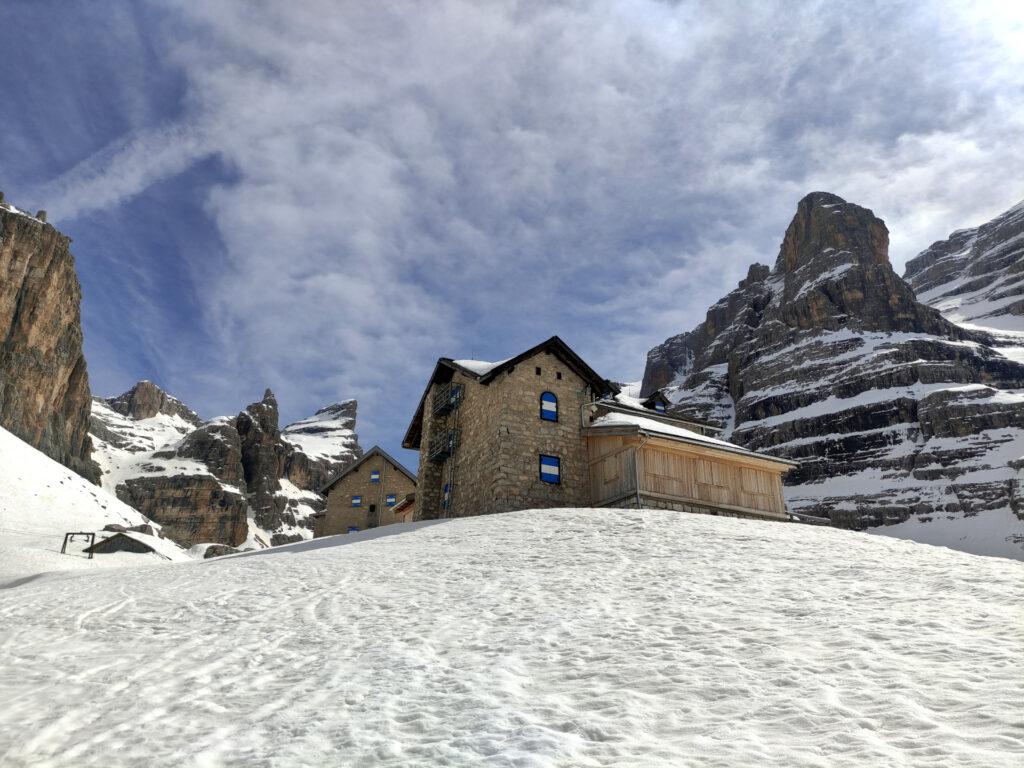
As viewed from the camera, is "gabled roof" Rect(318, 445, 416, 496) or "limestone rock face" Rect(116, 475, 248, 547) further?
"limestone rock face" Rect(116, 475, 248, 547)

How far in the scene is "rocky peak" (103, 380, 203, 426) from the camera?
175 metres

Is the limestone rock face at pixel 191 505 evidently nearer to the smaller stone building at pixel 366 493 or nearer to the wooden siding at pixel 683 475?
the smaller stone building at pixel 366 493

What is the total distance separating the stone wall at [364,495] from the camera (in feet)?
157

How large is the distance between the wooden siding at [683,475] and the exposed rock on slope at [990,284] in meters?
163

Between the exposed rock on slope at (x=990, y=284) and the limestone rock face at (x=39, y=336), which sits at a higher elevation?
the exposed rock on slope at (x=990, y=284)

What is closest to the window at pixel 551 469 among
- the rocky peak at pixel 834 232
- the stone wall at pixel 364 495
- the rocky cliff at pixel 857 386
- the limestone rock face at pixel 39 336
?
the stone wall at pixel 364 495

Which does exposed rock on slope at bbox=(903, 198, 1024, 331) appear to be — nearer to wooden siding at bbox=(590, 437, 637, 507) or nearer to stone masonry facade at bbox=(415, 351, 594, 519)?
wooden siding at bbox=(590, 437, 637, 507)

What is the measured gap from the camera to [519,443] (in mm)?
24672

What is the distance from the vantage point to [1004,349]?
12925cm

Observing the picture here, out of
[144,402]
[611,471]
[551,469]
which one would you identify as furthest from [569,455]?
[144,402]

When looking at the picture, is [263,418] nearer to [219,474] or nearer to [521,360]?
[219,474]

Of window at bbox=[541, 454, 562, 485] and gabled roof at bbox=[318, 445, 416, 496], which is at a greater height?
gabled roof at bbox=[318, 445, 416, 496]

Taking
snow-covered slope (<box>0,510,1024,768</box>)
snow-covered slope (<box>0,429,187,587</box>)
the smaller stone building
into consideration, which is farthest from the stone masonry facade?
the smaller stone building

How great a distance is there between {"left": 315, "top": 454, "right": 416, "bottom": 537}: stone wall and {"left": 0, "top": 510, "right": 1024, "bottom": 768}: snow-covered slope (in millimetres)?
36348
